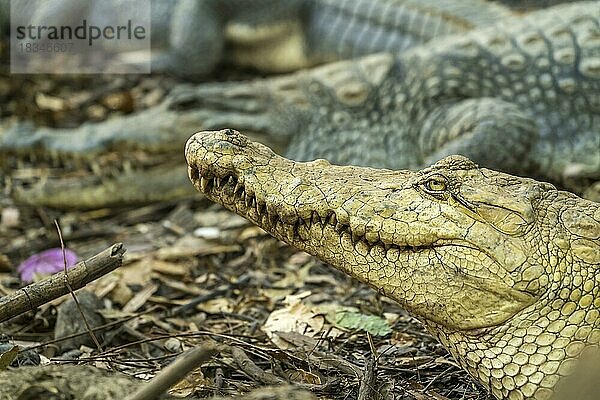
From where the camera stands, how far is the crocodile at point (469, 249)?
7.23 ft

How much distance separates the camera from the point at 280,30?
6.87 metres

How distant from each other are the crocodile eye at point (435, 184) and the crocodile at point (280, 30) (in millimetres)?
4308

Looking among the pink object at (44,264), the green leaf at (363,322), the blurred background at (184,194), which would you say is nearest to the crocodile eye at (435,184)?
the blurred background at (184,194)

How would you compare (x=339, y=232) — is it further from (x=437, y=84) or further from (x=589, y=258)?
(x=437, y=84)

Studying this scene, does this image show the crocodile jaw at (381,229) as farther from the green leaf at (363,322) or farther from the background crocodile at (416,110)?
the background crocodile at (416,110)

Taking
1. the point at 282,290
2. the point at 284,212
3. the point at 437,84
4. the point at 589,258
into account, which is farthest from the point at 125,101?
the point at 589,258

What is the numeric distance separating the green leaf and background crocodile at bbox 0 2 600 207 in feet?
5.24

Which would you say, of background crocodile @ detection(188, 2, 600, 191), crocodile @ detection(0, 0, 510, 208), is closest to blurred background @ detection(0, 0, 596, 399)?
crocodile @ detection(0, 0, 510, 208)

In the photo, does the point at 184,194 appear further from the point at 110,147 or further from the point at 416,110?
the point at 416,110

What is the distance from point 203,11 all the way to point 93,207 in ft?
7.76

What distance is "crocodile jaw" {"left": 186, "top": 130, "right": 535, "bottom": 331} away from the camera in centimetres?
222

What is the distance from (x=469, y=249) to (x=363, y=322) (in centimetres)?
108

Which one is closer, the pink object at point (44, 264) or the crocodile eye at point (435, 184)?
the crocodile eye at point (435, 184)

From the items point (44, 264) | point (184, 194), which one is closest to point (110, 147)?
point (184, 194)
